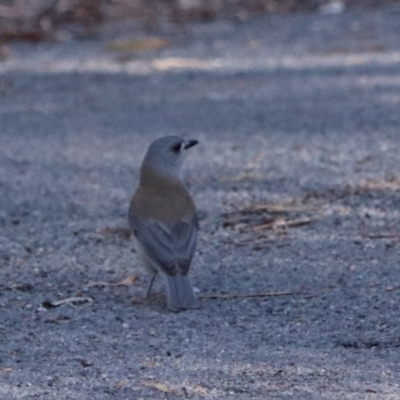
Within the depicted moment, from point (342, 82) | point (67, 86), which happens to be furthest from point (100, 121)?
point (342, 82)

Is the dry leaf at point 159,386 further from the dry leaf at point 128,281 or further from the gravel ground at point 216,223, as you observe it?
the dry leaf at point 128,281

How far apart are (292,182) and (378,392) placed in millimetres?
3941

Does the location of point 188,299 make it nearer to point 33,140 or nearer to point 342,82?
point 33,140

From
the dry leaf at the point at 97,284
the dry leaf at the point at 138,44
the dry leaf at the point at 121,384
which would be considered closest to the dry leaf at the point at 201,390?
the dry leaf at the point at 121,384

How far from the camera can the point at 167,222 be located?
20.7 ft

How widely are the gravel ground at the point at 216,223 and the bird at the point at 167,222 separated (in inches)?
5.6

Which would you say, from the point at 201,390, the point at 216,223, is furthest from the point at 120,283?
the point at 201,390

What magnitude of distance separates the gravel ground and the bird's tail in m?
0.05

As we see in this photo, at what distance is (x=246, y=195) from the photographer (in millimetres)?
8141

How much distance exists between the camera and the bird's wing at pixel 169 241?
600 centimetres

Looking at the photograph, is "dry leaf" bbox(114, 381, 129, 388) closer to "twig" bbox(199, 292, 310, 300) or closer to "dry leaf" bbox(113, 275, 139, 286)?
"twig" bbox(199, 292, 310, 300)

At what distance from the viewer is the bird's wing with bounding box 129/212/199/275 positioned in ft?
19.7

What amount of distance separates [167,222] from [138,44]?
29.0 feet

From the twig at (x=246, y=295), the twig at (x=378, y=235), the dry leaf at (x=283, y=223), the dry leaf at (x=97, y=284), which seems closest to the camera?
the twig at (x=246, y=295)
